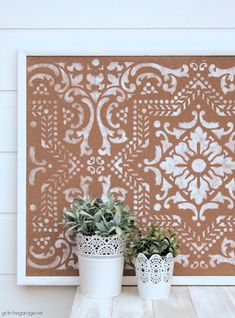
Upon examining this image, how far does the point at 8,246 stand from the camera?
1176 millimetres

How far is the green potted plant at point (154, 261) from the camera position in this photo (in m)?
1.04

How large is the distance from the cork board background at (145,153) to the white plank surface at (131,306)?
0.14 m

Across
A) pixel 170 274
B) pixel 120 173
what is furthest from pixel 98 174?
pixel 170 274

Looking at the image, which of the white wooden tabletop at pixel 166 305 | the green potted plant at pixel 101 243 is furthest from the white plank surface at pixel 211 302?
the green potted plant at pixel 101 243

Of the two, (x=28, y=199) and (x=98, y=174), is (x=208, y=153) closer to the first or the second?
(x=98, y=174)

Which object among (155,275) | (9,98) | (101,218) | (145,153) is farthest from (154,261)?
(9,98)

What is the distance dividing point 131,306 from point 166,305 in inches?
2.9

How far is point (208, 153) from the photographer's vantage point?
1.15 m

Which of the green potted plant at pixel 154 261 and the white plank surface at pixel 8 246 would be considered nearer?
the green potted plant at pixel 154 261

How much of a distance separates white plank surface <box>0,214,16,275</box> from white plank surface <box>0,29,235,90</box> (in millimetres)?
326

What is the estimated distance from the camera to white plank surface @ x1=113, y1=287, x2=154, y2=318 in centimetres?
96
